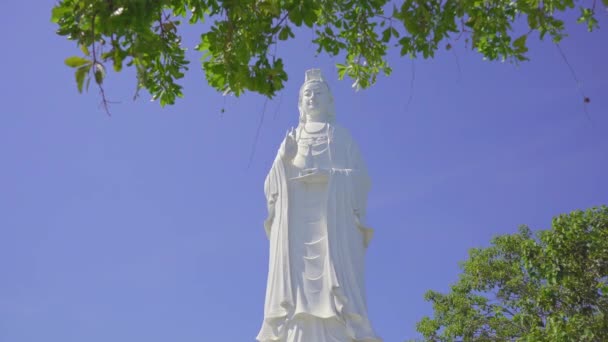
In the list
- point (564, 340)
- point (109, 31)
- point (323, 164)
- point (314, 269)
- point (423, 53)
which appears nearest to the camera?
point (109, 31)

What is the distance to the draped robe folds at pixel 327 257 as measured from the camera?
27.1 ft

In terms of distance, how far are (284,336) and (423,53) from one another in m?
4.29

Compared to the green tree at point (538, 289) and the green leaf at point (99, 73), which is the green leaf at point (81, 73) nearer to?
the green leaf at point (99, 73)

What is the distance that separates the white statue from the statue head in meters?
0.01

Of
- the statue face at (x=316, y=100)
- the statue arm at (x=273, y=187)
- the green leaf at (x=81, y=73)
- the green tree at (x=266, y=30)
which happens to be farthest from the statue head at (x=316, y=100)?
the green leaf at (x=81, y=73)

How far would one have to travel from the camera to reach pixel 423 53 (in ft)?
16.4

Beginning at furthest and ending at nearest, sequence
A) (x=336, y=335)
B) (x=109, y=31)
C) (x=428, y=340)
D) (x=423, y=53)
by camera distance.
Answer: (x=428, y=340) < (x=336, y=335) < (x=423, y=53) < (x=109, y=31)

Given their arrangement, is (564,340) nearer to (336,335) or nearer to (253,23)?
(336,335)

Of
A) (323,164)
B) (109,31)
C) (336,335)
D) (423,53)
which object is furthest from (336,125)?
(109,31)

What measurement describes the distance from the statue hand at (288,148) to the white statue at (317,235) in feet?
0.04

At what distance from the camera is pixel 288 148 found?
900cm

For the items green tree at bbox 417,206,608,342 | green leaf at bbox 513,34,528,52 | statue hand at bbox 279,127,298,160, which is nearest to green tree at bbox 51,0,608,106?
green leaf at bbox 513,34,528,52

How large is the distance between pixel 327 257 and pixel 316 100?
Answer: 7.26 feet

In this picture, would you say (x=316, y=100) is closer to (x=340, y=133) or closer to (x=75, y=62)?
(x=340, y=133)
